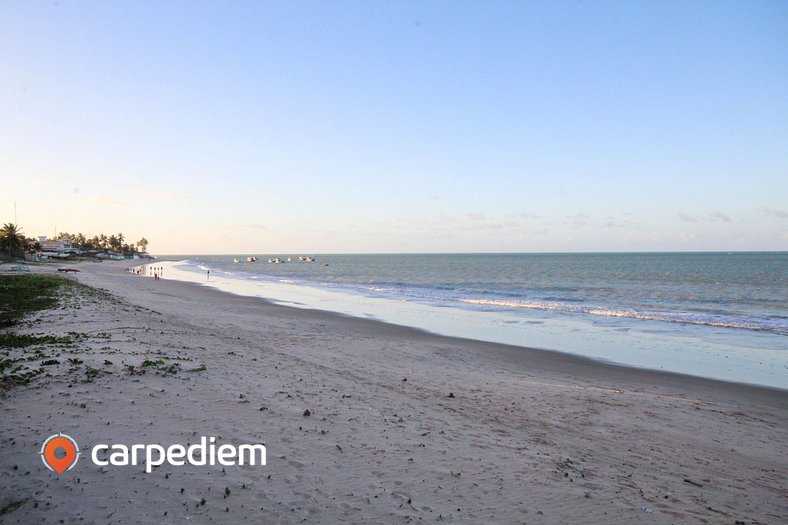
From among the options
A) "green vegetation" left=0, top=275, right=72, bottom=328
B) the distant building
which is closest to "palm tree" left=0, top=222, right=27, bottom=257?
the distant building

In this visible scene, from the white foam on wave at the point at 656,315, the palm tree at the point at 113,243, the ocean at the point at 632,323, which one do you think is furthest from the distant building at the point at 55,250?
the white foam on wave at the point at 656,315

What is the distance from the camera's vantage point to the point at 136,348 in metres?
11.3

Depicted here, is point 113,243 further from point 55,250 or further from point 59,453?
point 59,453

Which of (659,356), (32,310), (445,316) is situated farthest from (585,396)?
(32,310)

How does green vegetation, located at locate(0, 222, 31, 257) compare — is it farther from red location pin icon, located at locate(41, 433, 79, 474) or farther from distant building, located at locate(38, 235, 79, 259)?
red location pin icon, located at locate(41, 433, 79, 474)

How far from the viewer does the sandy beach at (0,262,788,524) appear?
16.9ft

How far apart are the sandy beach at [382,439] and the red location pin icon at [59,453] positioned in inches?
4.4

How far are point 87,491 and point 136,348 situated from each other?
7025 millimetres

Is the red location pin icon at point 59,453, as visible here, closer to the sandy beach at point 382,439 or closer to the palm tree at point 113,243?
the sandy beach at point 382,439

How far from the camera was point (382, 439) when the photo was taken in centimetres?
709

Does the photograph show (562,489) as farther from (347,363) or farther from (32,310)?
(32,310)

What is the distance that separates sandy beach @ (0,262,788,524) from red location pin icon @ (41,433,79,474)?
0.11m

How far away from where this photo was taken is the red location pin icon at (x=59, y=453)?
5.49m

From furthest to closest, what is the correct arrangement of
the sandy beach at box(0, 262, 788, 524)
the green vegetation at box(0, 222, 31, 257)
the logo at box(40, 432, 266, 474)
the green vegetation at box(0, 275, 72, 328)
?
the green vegetation at box(0, 222, 31, 257)
the green vegetation at box(0, 275, 72, 328)
the logo at box(40, 432, 266, 474)
the sandy beach at box(0, 262, 788, 524)
